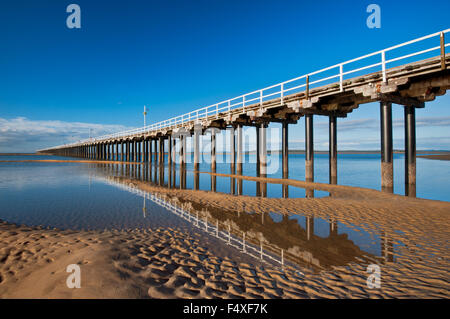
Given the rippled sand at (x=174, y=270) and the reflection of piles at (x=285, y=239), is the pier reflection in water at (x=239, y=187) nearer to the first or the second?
the reflection of piles at (x=285, y=239)

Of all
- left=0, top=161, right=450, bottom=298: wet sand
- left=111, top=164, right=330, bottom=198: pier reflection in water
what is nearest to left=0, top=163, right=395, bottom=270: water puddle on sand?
left=0, top=161, right=450, bottom=298: wet sand

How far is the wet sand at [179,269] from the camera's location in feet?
8.83

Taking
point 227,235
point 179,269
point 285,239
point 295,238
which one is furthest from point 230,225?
point 179,269

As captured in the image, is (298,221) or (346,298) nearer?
(346,298)

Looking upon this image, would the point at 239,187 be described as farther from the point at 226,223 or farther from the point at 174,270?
the point at 174,270

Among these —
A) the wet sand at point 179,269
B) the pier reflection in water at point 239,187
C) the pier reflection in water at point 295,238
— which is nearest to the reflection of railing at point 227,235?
the pier reflection in water at point 295,238

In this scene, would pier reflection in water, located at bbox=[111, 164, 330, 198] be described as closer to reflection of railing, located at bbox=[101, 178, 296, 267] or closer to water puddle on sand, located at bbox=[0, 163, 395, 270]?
water puddle on sand, located at bbox=[0, 163, 395, 270]

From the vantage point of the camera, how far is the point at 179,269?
3301 millimetres

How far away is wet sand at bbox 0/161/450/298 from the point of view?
269 cm

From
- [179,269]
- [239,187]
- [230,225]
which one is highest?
[179,269]

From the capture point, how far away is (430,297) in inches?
103
